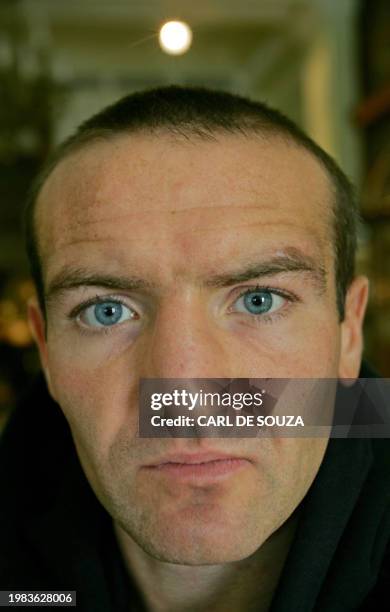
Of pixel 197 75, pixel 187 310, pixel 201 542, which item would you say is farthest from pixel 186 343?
pixel 197 75

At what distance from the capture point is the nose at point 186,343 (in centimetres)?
45

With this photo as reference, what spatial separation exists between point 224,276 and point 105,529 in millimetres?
302

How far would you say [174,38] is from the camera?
609 mm

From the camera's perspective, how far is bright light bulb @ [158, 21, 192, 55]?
1.98ft

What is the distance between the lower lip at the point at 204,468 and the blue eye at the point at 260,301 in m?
0.11

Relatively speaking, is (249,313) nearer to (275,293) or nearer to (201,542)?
(275,293)

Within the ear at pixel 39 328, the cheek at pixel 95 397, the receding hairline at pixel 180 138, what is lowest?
the cheek at pixel 95 397

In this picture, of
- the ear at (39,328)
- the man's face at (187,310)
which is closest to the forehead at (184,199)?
the man's face at (187,310)

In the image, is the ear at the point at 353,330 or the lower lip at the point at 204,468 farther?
the ear at the point at 353,330

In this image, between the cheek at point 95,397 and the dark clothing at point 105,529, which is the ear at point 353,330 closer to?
the dark clothing at point 105,529

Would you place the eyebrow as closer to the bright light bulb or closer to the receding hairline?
the receding hairline

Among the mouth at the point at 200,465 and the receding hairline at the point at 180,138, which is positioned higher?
the receding hairline at the point at 180,138

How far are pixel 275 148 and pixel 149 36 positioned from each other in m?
0.19

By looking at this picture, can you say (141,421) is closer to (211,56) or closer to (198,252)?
(198,252)
